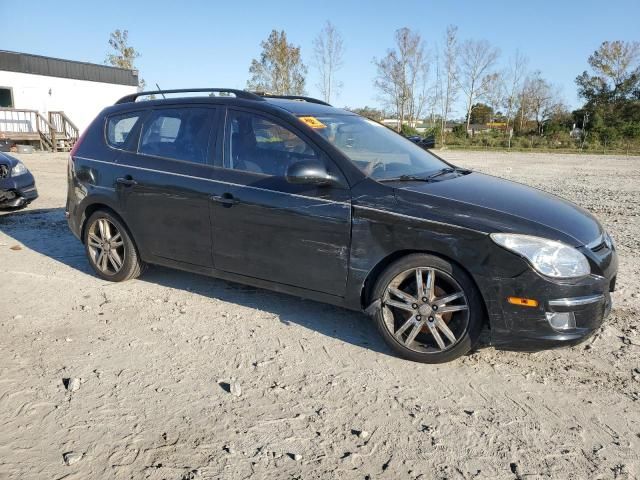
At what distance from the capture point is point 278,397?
3.17 metres

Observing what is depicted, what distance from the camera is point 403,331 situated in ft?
11.8

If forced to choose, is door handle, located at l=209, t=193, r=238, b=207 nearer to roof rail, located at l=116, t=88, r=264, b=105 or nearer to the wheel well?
roof rail, located at l=116, t=88, r=264, b=105

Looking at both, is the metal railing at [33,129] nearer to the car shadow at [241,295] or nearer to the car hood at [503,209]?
the car shadow at [241,295]

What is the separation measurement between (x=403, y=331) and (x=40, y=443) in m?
2.24

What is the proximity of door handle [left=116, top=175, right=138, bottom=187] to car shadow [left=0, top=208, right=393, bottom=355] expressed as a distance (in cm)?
102

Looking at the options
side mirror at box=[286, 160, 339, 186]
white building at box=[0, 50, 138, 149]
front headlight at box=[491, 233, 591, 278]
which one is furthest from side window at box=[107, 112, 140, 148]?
white building at box=[0, 50, 138, 149]

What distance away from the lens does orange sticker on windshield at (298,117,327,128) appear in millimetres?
4094

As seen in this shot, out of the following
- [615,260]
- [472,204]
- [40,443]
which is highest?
[472,204]

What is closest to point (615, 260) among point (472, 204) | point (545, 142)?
point (472, 204)

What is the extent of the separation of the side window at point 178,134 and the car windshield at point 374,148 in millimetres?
931

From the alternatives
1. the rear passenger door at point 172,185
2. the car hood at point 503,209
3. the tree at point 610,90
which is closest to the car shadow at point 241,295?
the rear passenger door at point 172,185

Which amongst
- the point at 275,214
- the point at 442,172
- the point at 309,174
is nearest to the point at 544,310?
the point at 442,172

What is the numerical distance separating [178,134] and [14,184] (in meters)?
4.84

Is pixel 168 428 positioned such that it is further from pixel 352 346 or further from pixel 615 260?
pixel 615 260
